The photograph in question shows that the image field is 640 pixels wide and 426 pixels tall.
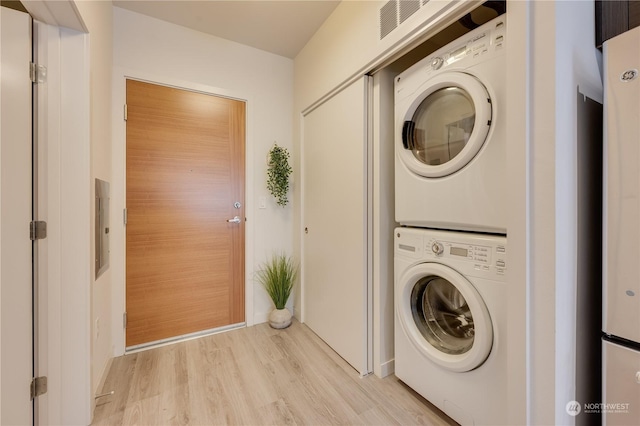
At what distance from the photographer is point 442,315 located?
4.66ft

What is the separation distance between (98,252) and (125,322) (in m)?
0.75

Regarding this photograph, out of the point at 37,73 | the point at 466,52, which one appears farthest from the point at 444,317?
the point at 37,73

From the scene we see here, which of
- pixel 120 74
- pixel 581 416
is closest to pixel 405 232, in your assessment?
pixel 581 416

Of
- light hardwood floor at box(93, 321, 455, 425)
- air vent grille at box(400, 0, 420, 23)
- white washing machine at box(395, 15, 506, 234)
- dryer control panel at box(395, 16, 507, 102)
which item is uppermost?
air vent grille at box(400, 0, 420, 23)

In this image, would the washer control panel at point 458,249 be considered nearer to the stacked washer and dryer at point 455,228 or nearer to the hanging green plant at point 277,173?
the stacked washer and dryer at point 455,228

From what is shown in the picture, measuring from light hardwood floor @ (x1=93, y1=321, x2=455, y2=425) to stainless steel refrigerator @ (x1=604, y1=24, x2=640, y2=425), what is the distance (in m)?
0.72

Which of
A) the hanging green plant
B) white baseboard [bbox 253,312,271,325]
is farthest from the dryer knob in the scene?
white baseboard [bbox 253,312,271,325]

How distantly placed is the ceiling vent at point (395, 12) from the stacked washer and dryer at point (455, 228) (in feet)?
0.77

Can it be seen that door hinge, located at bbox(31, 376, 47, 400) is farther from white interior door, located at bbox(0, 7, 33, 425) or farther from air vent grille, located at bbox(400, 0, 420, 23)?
air vent grille, located at bbox(400, 0, 420, 23)

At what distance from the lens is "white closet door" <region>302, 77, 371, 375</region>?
1.72 meters

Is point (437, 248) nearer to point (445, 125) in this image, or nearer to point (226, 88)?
point (445, 125)

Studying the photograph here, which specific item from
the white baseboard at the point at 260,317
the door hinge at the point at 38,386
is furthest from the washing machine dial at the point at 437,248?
the door hinge at the point at 38,386

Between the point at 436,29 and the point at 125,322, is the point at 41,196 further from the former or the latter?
the point at 436,29

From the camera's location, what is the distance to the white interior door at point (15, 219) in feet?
3.49
